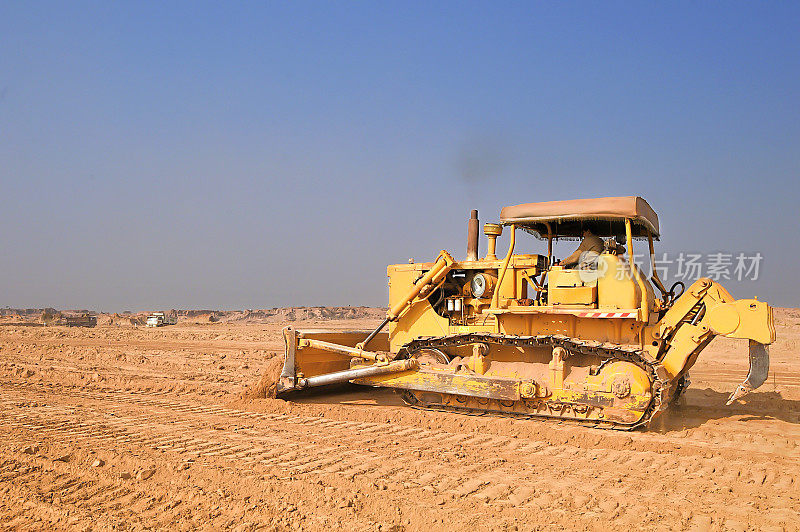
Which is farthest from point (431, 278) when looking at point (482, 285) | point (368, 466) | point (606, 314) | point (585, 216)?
point (368, 466)

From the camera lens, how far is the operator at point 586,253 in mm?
8594

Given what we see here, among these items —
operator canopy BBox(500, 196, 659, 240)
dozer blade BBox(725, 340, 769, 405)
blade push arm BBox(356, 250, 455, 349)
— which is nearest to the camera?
dozer blade BBox(725, 340, 769, 405)

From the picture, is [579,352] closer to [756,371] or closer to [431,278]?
[756,371]

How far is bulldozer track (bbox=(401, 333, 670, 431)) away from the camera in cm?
737

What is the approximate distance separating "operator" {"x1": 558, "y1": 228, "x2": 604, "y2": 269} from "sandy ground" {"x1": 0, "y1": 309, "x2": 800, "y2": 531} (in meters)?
2.28

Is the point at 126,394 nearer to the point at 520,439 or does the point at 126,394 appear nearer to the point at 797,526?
the point at 520,439

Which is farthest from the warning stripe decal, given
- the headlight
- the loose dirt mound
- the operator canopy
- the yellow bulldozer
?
the loose dirt mound

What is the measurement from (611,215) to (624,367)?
197 cm

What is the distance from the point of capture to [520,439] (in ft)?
23.7

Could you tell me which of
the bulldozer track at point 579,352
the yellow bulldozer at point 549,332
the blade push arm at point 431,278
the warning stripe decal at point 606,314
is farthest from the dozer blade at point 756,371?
the blade push arm at point 431,278

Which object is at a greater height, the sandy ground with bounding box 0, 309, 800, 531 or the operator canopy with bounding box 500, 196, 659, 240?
the operator canopy with bounding box 500, 196, 659, 240

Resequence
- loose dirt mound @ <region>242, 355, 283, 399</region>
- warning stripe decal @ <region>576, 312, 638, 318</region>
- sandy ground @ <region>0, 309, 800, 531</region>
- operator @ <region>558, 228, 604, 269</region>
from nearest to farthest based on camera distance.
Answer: sandy ground @ <region>0, 309, 800, 531</region>
warning stripe decal @ <region>576, 312, 638, 318</region>
operator @ <region>558, 228, 604, 269</region>
loose dirt mound @ <region>242, 355, 283, 399</region>

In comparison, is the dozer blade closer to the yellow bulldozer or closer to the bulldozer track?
the yellow bulldozer

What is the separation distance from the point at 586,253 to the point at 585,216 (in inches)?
28.1
